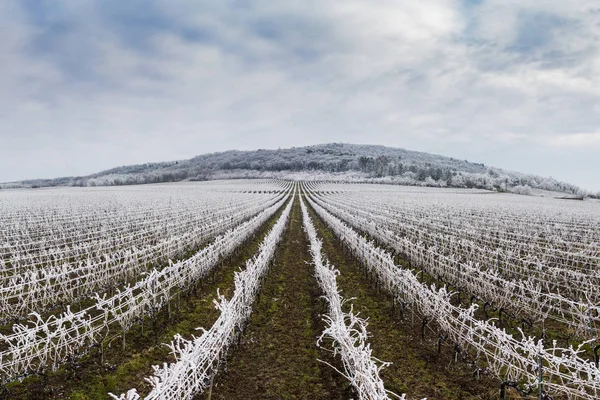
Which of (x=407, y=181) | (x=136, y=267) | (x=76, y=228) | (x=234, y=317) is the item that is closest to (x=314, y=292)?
(x=234, y=317)

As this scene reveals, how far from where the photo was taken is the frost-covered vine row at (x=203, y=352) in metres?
4.41

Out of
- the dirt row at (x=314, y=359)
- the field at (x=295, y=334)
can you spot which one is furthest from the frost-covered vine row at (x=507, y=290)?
the dirt row at (x=314, y=359)

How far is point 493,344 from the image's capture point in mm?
5875

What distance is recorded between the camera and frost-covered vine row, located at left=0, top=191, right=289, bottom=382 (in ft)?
20.1

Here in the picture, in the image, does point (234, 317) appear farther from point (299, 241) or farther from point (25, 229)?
point (25, 229)

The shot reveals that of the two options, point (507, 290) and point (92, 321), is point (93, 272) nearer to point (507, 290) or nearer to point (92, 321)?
point (92, 321)

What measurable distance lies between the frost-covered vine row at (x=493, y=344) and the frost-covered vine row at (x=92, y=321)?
20.1ft

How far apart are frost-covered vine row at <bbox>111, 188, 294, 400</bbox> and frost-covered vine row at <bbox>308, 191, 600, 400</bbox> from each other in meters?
4.13

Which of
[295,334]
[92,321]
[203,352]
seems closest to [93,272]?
[92,321]

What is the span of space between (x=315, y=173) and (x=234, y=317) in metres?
164

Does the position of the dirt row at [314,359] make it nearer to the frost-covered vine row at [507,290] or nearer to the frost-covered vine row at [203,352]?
the frost-covered vine row at [203,352]

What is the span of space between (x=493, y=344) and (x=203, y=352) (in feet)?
15.7

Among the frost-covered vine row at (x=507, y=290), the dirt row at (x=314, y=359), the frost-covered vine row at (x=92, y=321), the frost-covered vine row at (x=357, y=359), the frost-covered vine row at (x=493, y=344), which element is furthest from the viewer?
the frost-covered vine row at (x=507, y=290)

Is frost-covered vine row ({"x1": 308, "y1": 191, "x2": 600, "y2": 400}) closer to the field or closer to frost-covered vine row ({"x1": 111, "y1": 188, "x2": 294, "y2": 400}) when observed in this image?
the field
